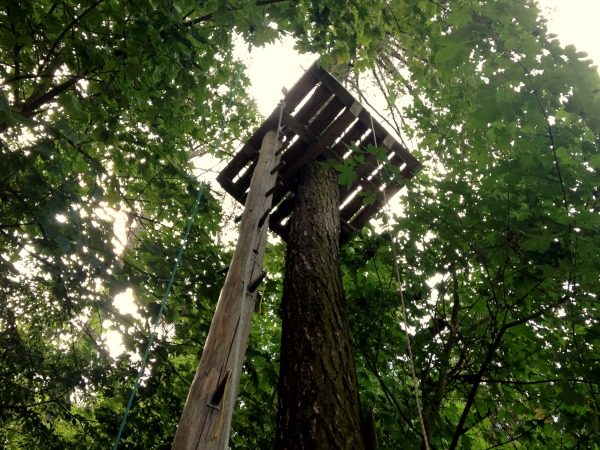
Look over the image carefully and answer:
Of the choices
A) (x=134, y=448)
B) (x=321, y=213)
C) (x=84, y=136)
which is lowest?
(x=134, y=448)

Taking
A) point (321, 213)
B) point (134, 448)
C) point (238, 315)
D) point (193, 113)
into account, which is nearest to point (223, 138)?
point (193, 113)

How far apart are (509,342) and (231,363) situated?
335cm

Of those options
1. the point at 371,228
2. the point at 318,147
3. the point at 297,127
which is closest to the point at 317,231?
the point at 318,147

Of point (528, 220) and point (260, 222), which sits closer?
point (528, 220)

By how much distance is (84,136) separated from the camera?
4059mm

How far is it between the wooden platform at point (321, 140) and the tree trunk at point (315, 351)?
88 cm

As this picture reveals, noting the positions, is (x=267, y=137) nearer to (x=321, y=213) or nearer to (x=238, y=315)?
(x=321, y=213)

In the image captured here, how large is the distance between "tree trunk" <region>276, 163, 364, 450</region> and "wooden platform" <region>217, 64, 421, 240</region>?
34.8 inches

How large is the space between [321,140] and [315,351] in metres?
2.48

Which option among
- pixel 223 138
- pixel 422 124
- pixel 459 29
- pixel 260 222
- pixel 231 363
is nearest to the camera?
pixel 231 363

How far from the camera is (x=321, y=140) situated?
13.5ft

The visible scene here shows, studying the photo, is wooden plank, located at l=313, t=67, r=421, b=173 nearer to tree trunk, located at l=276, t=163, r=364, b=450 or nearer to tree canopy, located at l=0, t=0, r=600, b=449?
tree canopy, located at l=0, t=0, r=600, b=449

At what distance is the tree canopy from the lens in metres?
2.34

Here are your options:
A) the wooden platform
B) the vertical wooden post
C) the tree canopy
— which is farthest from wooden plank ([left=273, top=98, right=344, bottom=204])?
the vertical wooden post
